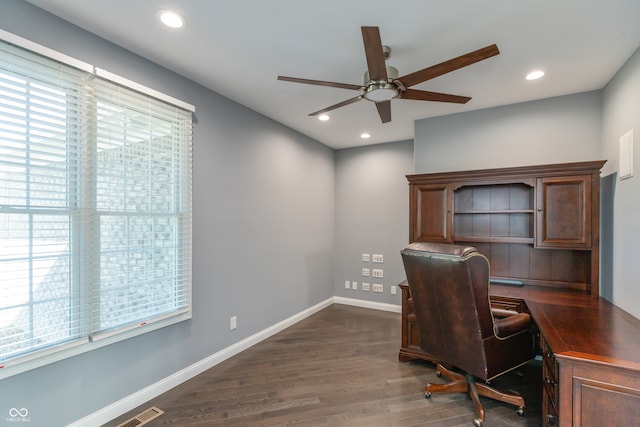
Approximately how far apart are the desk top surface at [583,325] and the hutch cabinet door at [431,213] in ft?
2.49

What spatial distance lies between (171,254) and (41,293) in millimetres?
827

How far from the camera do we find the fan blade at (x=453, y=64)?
5.24ft

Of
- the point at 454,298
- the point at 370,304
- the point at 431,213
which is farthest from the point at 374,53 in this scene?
the point at 370,304

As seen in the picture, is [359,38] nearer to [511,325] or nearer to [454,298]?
[454,298]

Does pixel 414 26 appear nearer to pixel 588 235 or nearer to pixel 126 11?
pixel 126 11

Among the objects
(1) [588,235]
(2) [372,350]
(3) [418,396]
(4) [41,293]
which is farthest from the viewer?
(2) [372,350]

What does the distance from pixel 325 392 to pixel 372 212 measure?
2.85 metres

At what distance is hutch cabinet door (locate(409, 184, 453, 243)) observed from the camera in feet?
10.1

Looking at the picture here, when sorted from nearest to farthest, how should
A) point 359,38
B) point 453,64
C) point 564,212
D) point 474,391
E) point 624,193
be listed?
point 453,64 → point 359,38 → point 474,391 → point 624,193 → point 564,212

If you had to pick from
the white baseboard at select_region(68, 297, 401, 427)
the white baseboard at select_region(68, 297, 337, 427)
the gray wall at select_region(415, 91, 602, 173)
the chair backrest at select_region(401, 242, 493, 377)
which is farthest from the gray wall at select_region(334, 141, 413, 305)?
the chair backrest at select_region(401, 242, 493, 377)

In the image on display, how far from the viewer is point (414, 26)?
1.86m

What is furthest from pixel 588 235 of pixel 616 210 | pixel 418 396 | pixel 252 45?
pixel 252 45

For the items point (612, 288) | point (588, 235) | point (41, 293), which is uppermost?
point (588, 235)

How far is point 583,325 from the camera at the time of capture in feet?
5.87
